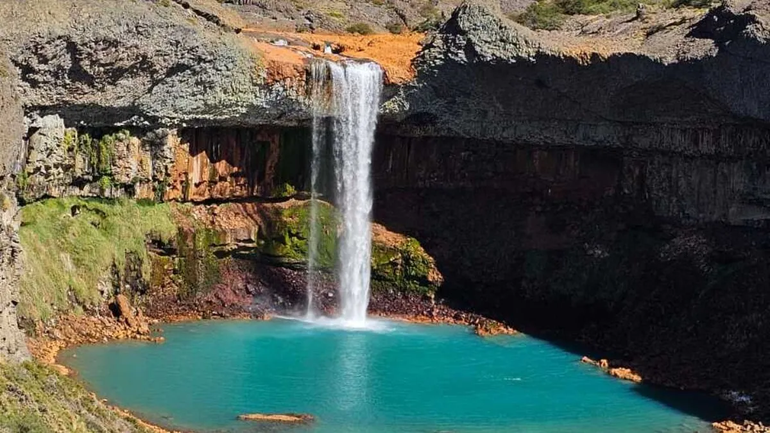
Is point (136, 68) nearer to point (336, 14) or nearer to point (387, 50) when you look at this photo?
point (387, 50)

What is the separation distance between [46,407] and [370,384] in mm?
12332

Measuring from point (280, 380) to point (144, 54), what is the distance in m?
10.2

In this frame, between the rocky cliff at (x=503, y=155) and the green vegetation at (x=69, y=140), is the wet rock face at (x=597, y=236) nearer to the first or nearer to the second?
the rocky cliff at (x=503, y=155)

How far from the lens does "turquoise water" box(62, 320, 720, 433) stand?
94.9 ft

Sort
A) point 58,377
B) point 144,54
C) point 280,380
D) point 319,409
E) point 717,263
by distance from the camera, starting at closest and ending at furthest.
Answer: point 58,377
point 319,409
point 280,380
point 144,54
point 717,263

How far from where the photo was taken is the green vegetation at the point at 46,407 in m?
19.4

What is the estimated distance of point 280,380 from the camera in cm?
3192

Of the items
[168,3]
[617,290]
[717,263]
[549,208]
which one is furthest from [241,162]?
[717,263]

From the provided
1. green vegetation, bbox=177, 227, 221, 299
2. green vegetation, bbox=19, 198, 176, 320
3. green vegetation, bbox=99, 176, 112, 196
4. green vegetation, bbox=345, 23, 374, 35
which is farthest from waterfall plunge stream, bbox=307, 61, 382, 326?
green vegetation, bbox=345, 23, 374, 35

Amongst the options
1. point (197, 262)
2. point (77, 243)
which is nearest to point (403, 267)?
point (197, 262)

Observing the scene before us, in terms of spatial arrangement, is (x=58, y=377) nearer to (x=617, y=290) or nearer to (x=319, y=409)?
(x=319, y=409)

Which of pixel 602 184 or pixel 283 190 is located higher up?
pixel 602 184

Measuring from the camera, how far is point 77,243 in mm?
36656

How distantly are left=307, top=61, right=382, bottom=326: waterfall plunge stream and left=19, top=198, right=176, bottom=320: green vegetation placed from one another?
5396mm
